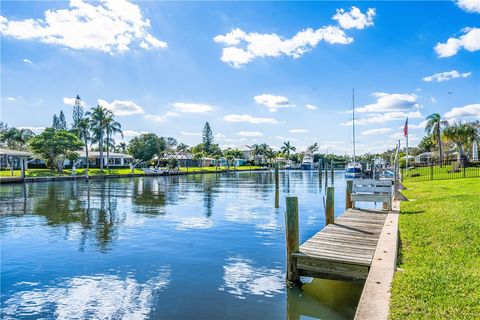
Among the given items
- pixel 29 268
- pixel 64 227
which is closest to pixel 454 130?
pixel 64 227

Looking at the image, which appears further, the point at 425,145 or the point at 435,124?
the point at 425,145

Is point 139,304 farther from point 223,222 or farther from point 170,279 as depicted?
point 223,222

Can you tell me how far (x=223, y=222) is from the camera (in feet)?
66.4

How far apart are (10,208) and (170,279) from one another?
2048cm

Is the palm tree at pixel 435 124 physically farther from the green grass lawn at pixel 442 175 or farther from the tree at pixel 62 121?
the tree at pixel 62 121

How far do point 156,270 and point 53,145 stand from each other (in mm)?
58690

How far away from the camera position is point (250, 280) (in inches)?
412

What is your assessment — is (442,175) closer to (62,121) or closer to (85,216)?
(85,216)

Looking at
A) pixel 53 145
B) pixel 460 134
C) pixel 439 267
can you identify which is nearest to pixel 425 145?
pixel 460 134

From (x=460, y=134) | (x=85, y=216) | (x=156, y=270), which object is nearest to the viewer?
(x=156, y=270)

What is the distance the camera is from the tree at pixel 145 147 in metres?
95.1

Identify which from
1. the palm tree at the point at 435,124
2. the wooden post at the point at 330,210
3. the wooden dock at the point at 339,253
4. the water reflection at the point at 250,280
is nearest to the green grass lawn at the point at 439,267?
the wooden dock at the point at 339,253

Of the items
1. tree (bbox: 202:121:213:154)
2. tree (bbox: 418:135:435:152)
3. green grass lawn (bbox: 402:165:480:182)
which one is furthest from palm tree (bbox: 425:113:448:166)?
tree (bbox: 202:121:213:154)

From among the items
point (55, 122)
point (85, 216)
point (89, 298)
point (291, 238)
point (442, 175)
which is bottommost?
point (89, 298)
